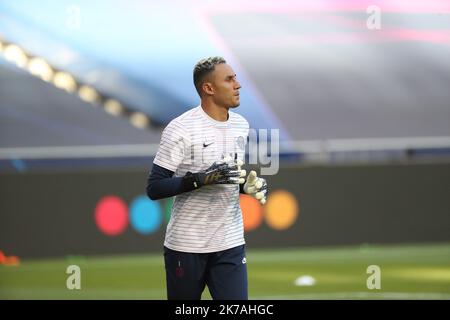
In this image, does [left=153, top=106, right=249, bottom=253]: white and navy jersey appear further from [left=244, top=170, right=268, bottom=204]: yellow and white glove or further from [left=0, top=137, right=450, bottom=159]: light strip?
[left=0, top=137, right=450, bottom=159]: light strip

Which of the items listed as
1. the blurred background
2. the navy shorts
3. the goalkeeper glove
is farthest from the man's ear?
the blurred background

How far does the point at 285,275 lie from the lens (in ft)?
43.1

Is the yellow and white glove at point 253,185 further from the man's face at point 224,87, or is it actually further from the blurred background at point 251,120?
the blurred background at point 251,120

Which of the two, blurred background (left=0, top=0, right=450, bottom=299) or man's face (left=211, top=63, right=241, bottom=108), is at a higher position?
blurred background (left=0, top=0, right=450, bottom=299)

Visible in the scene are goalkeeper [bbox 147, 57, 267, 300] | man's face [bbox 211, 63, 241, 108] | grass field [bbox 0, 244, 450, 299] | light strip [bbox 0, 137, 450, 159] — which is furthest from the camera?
light strip [bbox 0, 137, 450, 159]

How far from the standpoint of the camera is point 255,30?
1520 centimetres

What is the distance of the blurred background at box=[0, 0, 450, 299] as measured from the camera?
1477 centimetres

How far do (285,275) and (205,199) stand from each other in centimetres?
630

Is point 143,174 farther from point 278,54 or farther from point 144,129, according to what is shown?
point 278,54

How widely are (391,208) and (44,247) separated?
422 cm

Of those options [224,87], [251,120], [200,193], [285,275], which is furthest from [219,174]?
[251,120]
